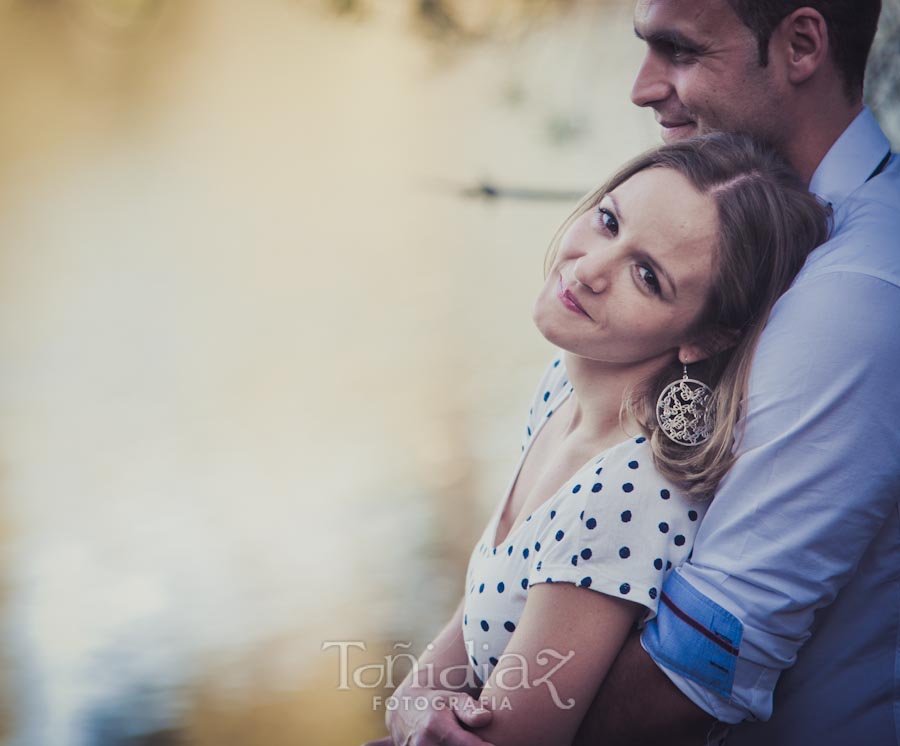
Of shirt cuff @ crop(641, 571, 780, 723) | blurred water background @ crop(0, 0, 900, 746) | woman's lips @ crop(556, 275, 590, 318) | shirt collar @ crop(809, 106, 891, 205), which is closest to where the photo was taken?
shirt cuff @ crop(641, 571, 780, 723)

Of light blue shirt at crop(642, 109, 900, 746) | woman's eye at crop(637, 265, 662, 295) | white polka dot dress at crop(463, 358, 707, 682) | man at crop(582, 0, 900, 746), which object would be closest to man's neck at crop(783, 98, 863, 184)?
man at crop(582, 0, 900, 746)

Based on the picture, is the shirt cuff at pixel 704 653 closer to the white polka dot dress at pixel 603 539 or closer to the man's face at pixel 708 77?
the white polka dot dress at pixel 603 539

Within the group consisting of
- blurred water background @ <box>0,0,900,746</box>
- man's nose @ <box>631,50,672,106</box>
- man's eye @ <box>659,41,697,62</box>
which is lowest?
blurred water background @ <box>0,0,900,746</box>

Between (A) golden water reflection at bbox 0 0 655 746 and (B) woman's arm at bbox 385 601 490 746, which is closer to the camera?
(B) woman's arm at bbox 385 601 490 746

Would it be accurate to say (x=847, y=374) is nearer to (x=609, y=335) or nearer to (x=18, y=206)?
(x=609, y=335)

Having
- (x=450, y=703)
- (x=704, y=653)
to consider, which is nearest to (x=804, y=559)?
(x=704, y=653)

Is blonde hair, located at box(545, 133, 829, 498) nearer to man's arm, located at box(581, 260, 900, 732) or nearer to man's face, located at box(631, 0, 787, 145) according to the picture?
man's arm, located at box(581, 260, 900, 732)

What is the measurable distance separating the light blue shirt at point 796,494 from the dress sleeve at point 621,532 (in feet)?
0.09

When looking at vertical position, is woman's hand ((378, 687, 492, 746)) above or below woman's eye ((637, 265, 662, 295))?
Result: below

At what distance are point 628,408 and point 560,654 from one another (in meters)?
0.31

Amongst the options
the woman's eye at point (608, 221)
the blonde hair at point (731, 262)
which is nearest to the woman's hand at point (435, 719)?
the blonde hair at point (731, 262)

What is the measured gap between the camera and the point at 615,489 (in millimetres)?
1234

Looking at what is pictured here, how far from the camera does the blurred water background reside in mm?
3490

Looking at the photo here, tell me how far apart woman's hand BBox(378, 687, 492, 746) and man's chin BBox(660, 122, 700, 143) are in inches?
33.4
